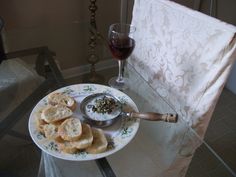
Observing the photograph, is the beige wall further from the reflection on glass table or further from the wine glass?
the reflection on glass table

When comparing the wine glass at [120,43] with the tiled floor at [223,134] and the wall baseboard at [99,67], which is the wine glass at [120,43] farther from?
the tiled floor at [223,134]

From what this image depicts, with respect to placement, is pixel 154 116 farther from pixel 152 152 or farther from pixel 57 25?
pixel 57 25

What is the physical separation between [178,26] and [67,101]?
0.50 meters

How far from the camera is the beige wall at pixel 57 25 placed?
1353mm

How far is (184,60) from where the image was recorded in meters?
0.92

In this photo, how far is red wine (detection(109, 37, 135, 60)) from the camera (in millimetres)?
926

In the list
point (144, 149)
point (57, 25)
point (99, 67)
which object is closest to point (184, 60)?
point (144, 149)

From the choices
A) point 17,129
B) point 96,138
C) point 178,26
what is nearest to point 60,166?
point 96,138

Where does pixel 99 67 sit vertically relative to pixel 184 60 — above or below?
below

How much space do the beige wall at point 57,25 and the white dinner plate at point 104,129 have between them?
51cm

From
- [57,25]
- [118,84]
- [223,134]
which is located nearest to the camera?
[118,84]

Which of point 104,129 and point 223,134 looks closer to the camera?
point 104,129

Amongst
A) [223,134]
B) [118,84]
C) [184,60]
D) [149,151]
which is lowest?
[223,134]

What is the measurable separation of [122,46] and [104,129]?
34cm
